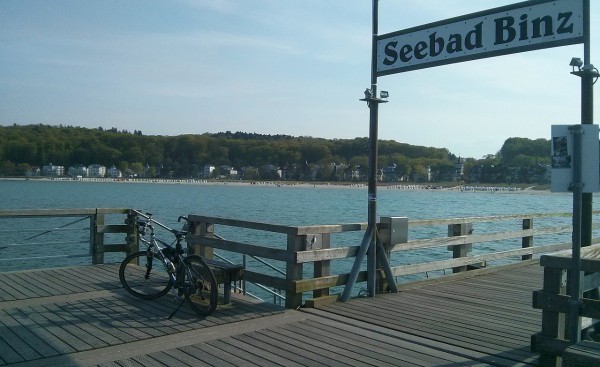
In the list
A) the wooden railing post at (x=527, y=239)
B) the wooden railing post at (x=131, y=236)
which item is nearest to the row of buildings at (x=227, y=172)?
the wooden railing post at (x=527, y=239)

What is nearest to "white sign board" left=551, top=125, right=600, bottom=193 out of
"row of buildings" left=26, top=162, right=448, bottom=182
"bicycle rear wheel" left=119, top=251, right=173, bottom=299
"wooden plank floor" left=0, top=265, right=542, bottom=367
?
"wooden plank floor" left=0, top=265, right=542, bottom=367

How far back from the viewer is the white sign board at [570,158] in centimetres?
441

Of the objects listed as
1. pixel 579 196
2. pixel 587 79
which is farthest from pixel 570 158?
pixel 587 79

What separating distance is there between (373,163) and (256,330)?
2702 millimetres

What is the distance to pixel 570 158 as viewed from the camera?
4.45m

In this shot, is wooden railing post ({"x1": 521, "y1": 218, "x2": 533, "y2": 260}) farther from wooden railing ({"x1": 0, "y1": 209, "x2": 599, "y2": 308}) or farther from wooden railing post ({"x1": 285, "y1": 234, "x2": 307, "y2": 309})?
wooden railing post ({"x1": 285, "y1": 234, "x2": 307, "y2": 309})

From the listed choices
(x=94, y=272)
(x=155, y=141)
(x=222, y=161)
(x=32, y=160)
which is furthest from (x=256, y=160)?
(x=94, y=272)

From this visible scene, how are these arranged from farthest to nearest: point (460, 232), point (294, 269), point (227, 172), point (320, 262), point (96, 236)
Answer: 1. point (227, 172)
2. point (460, 232)
3. point (96, 236)
4. point (320, 262)
5. point (294, 269)

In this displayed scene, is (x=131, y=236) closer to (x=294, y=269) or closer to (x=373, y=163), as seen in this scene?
(x=294, y=269)

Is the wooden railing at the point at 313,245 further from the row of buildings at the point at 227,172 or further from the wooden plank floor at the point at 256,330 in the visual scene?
the row of buildings at the point at 227,172

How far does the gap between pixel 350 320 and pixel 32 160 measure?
354 feet

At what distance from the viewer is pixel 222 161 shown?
117 metres

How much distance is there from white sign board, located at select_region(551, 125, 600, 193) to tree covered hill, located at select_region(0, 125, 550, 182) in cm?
8570

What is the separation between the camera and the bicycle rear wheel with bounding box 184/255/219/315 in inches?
244
